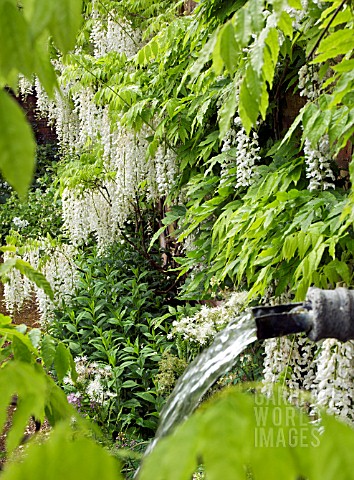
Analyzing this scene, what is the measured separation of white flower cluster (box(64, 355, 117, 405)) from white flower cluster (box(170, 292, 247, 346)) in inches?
26.0

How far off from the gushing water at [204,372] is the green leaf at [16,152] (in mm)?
740

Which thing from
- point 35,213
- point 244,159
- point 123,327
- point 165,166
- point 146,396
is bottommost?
point 146,396

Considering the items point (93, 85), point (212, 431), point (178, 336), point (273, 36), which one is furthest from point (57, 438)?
point (93, 85)

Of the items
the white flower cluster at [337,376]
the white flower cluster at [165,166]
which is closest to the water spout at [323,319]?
the white flower cluster at [337,376]

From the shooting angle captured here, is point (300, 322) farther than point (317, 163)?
No

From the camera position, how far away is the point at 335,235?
219cm

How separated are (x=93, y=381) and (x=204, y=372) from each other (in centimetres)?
293

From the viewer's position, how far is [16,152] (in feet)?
1.87

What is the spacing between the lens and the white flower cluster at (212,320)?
11.3 feet

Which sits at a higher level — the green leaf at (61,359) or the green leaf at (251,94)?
the green leaf at (251,94)

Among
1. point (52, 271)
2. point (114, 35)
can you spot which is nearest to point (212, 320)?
point (52, 271)

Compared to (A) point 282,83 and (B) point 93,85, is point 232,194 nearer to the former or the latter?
(A) point 282,83

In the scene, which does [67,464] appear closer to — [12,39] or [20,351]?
[12,39]

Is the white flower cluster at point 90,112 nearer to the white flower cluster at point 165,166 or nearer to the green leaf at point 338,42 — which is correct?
the white flower cluster at point 165,166
